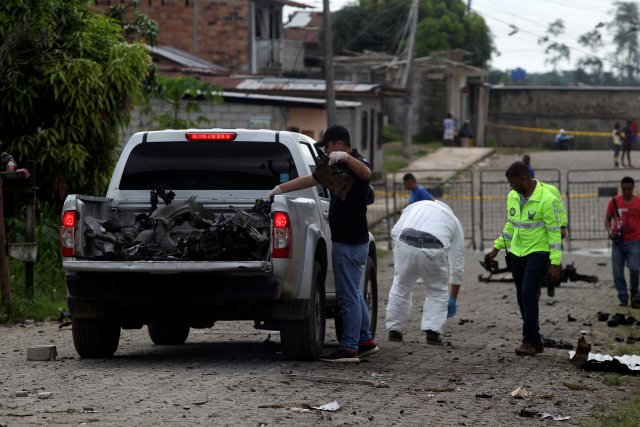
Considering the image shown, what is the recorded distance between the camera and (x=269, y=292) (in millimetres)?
10164

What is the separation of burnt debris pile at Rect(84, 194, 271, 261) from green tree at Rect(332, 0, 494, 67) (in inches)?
2353


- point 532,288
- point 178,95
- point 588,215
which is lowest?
point 588,215

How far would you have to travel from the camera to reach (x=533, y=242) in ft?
40.0

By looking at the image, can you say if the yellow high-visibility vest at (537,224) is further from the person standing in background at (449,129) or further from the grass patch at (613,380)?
the person standing in background at (449,129)

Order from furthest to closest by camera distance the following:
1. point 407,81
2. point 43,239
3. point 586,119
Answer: point 586,119 < point 407,81 < point 43,239

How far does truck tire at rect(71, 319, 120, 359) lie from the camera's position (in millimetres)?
10844

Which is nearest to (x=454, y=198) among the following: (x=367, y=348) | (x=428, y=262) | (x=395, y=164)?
(x=395, y=164)

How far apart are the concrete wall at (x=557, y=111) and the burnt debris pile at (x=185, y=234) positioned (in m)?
53.8

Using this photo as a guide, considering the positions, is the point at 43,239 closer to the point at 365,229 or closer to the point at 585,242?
the point at 365,229

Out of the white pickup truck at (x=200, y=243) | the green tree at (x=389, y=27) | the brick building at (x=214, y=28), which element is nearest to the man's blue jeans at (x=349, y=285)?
the white pickup truck at (x=200, y=243)

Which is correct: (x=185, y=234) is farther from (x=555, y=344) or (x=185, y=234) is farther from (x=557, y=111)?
(x=557, y=111)

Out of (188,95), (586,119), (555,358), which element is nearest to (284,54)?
(586,119)

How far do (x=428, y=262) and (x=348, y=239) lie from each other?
2.05m

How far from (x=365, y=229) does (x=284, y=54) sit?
4412cm
